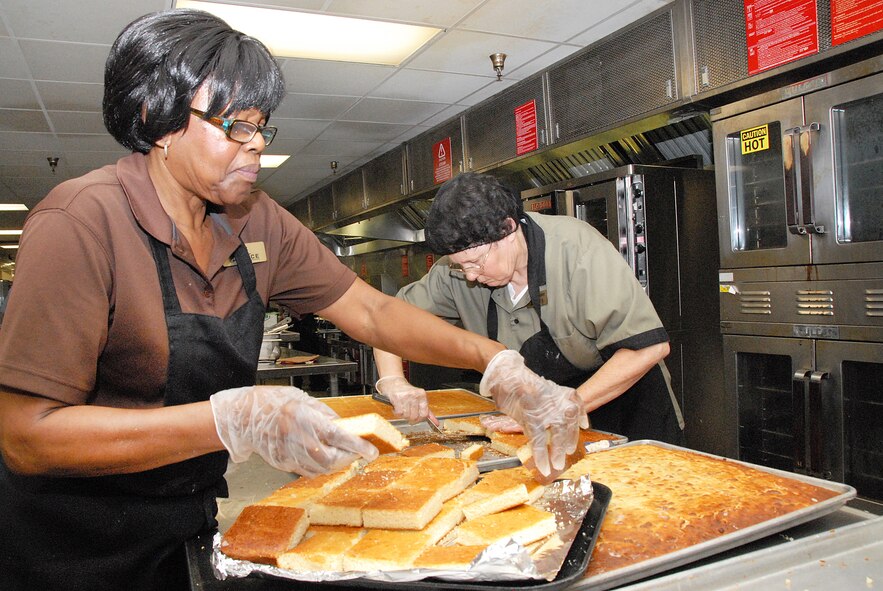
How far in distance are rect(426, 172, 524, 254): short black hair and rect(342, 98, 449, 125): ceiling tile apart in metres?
3.44

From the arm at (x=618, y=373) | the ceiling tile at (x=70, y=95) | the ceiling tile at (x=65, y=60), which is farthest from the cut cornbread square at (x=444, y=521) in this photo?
the ceiling tile at (x=70, y=95)

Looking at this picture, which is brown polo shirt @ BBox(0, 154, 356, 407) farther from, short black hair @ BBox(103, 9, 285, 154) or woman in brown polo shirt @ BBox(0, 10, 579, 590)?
short black hair @ BBox(103, 9, 285, 154)

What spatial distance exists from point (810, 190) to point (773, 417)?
117 cm

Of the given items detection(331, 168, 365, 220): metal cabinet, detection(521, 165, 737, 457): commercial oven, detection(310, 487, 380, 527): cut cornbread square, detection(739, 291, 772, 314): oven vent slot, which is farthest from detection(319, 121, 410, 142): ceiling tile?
detection(310, 487, 380, 527): cut cornbread square

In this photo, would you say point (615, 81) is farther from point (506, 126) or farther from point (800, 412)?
point (800, 412)

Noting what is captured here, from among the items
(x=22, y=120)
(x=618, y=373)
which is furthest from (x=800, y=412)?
(x=22, y=120)

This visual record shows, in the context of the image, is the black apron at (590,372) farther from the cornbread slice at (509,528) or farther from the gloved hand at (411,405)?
the cornbread slice at (509,528)

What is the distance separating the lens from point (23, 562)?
50.3 inches

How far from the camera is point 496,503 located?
1.24 m

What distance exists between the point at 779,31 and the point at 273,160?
6.08 meters

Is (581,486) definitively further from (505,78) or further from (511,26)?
(505,78)

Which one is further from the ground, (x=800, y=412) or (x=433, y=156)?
(x=433, y=156)

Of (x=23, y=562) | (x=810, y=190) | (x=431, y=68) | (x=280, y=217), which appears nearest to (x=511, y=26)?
(x=431, y=68)

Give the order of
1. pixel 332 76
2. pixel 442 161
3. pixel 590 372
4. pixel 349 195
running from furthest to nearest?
pixel 349 195
pixel 442 161
pixel 332 76
pixel 590 372
